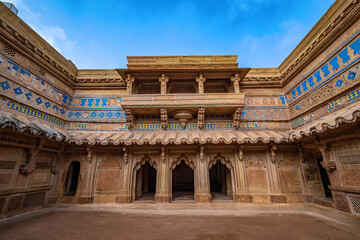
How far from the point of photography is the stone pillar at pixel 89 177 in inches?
270

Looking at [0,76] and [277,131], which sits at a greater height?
[0,76]

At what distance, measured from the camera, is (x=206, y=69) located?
25.4 ft

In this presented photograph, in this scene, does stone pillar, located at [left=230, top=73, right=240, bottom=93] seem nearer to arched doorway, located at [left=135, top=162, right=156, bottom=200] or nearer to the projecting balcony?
the projecting balcony

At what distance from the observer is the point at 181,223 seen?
15.8 feet

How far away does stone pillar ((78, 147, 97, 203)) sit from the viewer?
687cm

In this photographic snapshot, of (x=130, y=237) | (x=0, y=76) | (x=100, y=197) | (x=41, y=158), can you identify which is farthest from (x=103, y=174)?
(x=0, y=76)

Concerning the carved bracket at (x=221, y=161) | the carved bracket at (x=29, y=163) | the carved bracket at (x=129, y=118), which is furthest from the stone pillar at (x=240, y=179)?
the carved bracket at (x=29, y=163)

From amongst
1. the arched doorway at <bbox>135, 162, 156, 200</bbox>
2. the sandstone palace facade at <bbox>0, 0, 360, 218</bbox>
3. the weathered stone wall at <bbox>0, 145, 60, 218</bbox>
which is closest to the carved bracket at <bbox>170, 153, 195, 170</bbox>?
the sandstone palace facade at <bbox>0, 0, 360, 218</bbox>

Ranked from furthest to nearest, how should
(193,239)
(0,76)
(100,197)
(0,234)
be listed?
(100,197) → (0,76) → (0,234) → (193,239)

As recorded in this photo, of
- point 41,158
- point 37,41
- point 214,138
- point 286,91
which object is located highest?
point 37,41

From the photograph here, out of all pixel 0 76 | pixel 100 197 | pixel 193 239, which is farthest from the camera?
pixel 100 197

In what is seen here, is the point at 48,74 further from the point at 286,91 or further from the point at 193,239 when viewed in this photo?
the point at 286,91

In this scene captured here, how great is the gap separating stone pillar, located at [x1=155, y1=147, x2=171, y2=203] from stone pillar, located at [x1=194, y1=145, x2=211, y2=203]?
54.2 inches

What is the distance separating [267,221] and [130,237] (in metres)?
4.41
